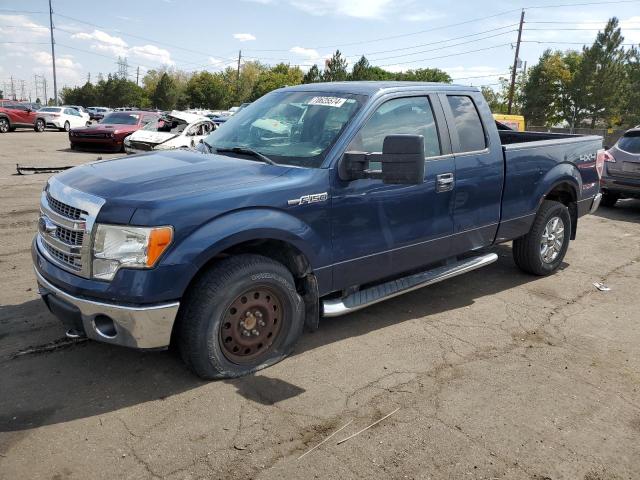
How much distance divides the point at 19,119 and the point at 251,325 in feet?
106

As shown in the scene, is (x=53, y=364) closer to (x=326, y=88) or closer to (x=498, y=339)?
(x=326, y=88)

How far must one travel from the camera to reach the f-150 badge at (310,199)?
137 inches

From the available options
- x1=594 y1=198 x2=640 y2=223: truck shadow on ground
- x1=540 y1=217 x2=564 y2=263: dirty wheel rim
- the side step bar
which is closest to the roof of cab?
the side step bar

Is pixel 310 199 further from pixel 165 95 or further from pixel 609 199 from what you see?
pixel 165 95

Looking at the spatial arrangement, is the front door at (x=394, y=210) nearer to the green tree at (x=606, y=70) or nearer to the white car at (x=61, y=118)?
the white car at (x=61, y=118)

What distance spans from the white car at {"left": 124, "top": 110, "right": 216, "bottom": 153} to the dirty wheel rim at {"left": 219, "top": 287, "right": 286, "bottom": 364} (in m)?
11.2

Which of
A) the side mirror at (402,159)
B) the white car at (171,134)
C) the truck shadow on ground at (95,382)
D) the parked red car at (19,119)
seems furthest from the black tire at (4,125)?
the side mirror at (402,159)

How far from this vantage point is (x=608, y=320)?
4.81m

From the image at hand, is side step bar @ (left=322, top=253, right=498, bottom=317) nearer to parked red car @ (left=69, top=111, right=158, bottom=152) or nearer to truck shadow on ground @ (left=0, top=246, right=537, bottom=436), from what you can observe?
truck shadow on ground @ (left=0, top=246, right=537, bottom=436)

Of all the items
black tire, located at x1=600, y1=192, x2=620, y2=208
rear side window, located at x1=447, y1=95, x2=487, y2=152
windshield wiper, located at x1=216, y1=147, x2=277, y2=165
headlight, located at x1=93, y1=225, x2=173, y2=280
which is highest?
rear side window, located at x1=447, y1=95, x2=487, y2=152

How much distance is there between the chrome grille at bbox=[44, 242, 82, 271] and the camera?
10.3 feet

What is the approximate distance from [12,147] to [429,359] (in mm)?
21256

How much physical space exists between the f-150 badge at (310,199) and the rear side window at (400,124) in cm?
44

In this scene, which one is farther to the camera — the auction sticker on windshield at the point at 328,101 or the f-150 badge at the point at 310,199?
the auction sticker on windshield at the point at 328,101
